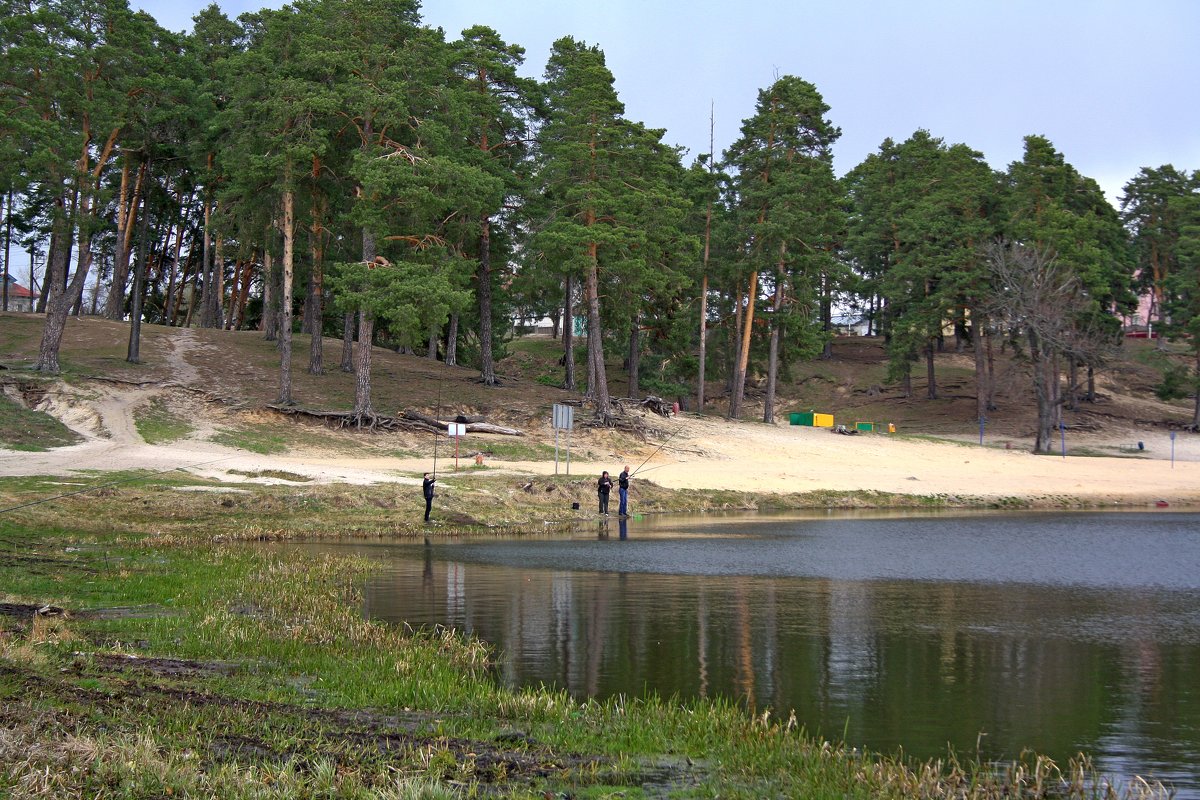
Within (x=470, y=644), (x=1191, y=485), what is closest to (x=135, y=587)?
(x=470, y=644)

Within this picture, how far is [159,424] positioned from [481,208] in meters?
16.2

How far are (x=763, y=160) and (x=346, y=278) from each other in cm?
2970

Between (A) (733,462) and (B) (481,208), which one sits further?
(A) (733,462)

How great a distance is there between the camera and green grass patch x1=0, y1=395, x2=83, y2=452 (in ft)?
121

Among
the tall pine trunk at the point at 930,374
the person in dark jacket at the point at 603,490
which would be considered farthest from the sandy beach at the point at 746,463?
the tall pine trunk at the point at 930,374

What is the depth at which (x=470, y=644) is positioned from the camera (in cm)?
1260

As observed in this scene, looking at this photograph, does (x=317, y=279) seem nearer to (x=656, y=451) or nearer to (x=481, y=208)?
(x=481, y=208)

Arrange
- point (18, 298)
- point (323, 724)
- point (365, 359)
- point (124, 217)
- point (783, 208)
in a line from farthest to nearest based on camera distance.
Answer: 1. point (18, 298)
2. point (783, 208)
3. point (124, 217)
4. point (365, 359)
5. point (323, 724)

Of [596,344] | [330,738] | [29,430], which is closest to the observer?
[330,738]

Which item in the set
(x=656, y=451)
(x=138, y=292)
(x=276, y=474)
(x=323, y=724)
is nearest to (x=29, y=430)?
(x=276, y=474)

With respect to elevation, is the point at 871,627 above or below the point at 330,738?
below

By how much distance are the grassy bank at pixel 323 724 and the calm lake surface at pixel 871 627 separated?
3.54 feet

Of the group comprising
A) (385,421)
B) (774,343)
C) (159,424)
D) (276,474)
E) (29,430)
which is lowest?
(276,474)

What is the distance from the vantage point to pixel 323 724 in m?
8.61
